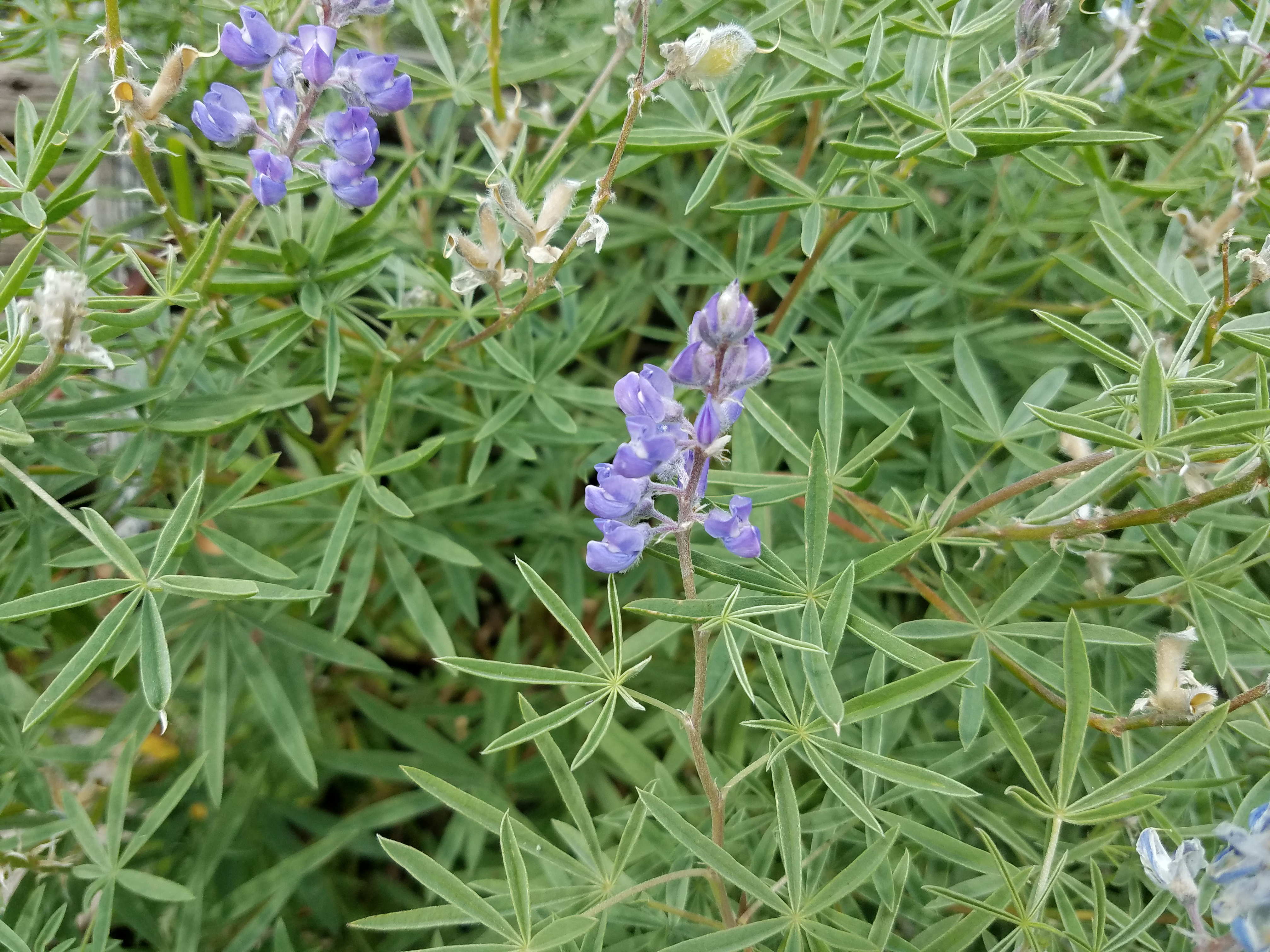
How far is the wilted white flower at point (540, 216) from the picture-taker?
53.2 inches

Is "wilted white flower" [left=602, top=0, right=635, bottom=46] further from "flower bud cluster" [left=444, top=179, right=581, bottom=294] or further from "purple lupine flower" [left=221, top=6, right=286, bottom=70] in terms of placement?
"purple lupine flower" [left=221, top=6, right=286, bottom=70]


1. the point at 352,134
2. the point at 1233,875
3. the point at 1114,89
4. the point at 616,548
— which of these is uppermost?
the point at 352,134

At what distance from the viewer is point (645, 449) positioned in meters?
1.00

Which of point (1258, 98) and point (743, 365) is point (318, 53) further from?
point (1258, 98)

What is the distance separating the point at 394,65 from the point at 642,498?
77 cm

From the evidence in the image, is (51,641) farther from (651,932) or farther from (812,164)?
(812,164)

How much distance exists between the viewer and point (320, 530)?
2053 millimetres

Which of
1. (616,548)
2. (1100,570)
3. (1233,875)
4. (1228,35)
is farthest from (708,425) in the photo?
(1228,35)

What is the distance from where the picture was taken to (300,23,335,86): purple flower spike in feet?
4.18

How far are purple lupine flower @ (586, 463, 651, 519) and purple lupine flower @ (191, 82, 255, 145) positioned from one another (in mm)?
772

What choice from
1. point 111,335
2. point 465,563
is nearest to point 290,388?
point 111,335

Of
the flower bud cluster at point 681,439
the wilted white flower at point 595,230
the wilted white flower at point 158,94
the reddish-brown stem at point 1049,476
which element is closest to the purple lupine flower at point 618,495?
the flower bud cluster at point 681,439

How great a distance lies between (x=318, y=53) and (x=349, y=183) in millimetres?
176

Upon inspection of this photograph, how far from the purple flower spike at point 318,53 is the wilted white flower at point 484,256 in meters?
0.27
